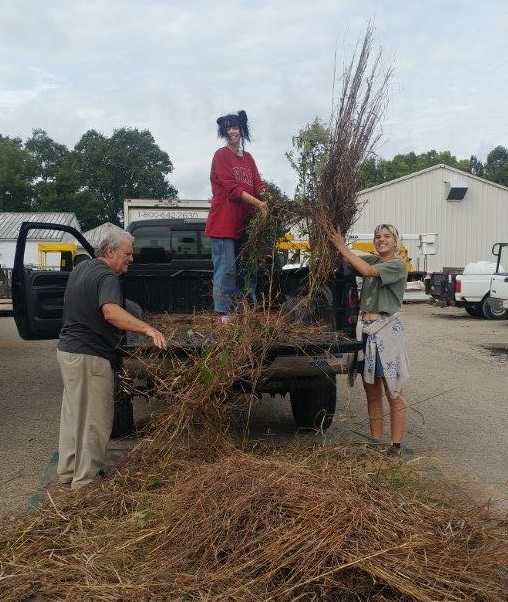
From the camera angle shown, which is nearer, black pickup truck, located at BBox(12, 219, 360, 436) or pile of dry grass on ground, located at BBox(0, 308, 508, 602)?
pile of dry grass on ground, located at BBox(0, 308, 508, 602)

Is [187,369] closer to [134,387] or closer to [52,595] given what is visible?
[134,387]

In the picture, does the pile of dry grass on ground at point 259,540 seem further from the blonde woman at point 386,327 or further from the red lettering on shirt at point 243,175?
the red lettering on shirt at point 243,175

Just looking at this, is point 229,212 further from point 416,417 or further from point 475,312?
point 475,312

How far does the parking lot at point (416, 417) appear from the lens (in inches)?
196

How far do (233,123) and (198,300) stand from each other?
167 centimetres

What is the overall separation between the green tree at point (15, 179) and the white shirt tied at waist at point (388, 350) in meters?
70.3

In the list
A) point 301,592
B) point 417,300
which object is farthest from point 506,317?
point 301,592

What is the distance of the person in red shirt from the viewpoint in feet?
18.2

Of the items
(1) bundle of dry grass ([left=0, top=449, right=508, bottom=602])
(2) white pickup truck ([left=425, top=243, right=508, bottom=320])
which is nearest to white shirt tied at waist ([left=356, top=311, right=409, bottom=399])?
(1) bundle of dry grass ([left=0, top=449, right=508, bottom=602])

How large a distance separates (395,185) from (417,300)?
439 inches

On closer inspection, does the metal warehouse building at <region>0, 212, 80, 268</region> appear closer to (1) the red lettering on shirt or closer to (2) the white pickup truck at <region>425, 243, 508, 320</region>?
(2) the white pickup truck at <region>425, 243, 508, 320</region>

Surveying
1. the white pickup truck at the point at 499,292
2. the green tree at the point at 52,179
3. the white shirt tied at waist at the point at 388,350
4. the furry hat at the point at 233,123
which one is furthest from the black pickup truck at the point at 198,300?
the green tree at the point at 52,179

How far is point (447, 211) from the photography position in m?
32.5

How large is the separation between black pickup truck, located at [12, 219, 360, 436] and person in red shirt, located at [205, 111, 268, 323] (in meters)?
0.29
